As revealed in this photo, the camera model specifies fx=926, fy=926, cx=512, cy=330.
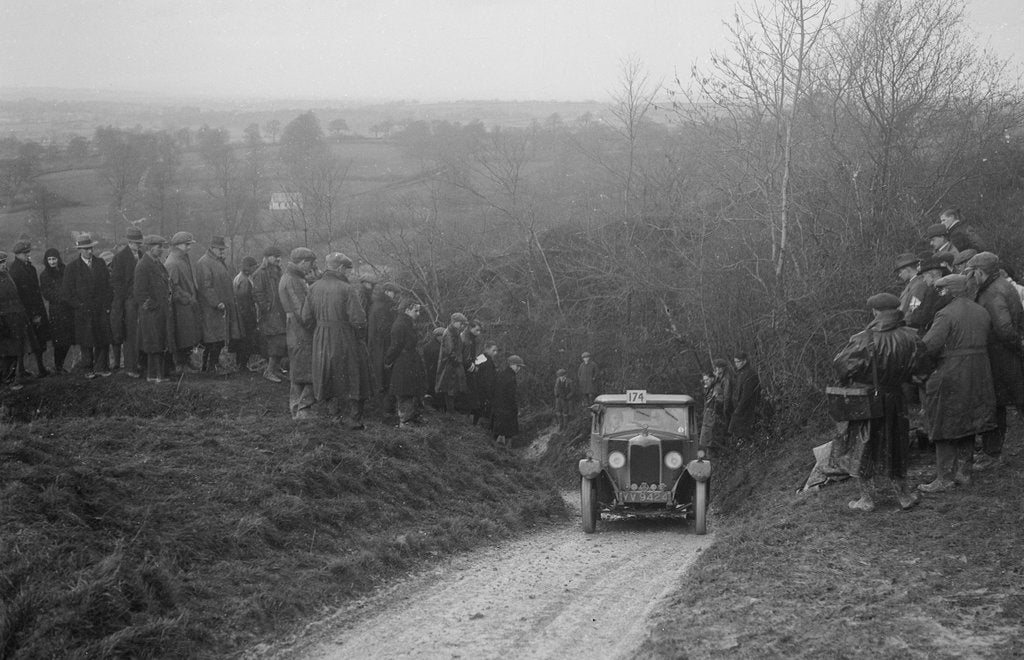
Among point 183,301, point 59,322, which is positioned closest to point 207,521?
point 183,301

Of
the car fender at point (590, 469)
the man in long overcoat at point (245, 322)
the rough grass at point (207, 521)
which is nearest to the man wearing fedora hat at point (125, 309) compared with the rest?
the rough grass at point (207, 521)

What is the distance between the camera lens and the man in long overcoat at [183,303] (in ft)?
45.1

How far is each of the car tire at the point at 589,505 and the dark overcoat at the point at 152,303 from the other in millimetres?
6552

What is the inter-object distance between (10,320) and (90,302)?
1.10 meters

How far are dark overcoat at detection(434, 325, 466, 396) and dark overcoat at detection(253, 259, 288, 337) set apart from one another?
289 cm

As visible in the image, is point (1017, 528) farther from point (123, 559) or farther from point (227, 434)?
point (227, 434)

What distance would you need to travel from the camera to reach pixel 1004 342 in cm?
925

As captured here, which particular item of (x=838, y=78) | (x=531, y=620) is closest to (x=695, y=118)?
(x=838, y=78)

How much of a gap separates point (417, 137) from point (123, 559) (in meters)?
39.2

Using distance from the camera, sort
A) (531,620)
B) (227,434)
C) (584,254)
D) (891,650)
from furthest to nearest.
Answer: (584,254) < (227,434) < (531,620) < (891,650)

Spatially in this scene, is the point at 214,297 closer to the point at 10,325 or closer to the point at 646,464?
the point at 10,325

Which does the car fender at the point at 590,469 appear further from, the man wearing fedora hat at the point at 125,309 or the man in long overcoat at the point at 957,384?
the man wearing fedora hat at the point at 125,309

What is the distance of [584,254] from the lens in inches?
1007

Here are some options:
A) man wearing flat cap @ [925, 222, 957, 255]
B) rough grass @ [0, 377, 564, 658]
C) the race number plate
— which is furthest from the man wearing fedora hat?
man wearing flat cap @ [925, 222, 957, 255]
